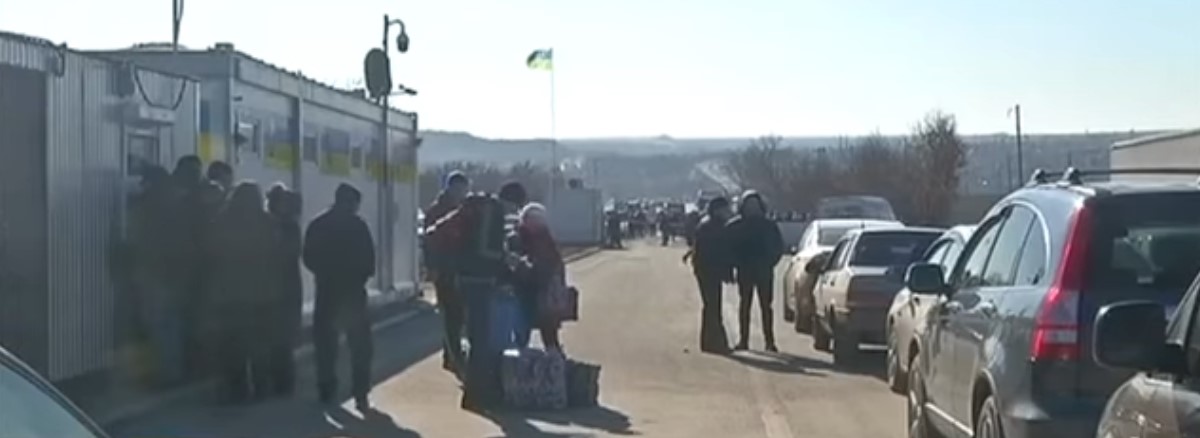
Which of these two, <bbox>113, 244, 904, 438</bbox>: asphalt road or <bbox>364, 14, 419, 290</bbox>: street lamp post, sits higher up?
<bbox>364, 14, 419, 290</bbox>: street lamp post

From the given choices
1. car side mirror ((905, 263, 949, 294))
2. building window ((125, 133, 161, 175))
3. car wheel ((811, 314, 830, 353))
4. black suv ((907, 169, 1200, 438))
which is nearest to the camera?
black suv ((907, 169, 1200, 438))

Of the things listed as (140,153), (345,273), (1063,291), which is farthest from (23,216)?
(1063,291)

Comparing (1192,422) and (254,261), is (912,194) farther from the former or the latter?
(1192,422)

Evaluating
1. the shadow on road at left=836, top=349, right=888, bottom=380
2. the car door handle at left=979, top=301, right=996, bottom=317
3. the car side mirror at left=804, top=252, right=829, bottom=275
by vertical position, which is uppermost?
the car door handle at left=979, top=301, right=996, bottom=317

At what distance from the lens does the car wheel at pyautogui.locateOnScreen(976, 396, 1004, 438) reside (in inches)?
360

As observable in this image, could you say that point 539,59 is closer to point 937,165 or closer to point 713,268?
point 937,165

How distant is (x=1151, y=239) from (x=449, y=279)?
28.8 feet

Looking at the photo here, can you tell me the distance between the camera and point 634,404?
16234 millimetres

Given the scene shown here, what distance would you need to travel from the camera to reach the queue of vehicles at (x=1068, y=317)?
576cm

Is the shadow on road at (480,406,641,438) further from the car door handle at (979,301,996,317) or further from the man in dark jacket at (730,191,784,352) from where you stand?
the man in dark jacket at (730,191,784,352)

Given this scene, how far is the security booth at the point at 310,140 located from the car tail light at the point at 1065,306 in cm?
1045

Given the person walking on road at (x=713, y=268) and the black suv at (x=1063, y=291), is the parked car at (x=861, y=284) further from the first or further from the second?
the black suv at (x=1063, y=291)

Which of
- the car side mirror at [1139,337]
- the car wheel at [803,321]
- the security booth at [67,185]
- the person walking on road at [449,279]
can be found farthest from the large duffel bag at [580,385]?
the car side mirror at [1139,337]

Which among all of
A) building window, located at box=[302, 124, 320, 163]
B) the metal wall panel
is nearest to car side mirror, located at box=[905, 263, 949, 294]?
the metal wall panel
